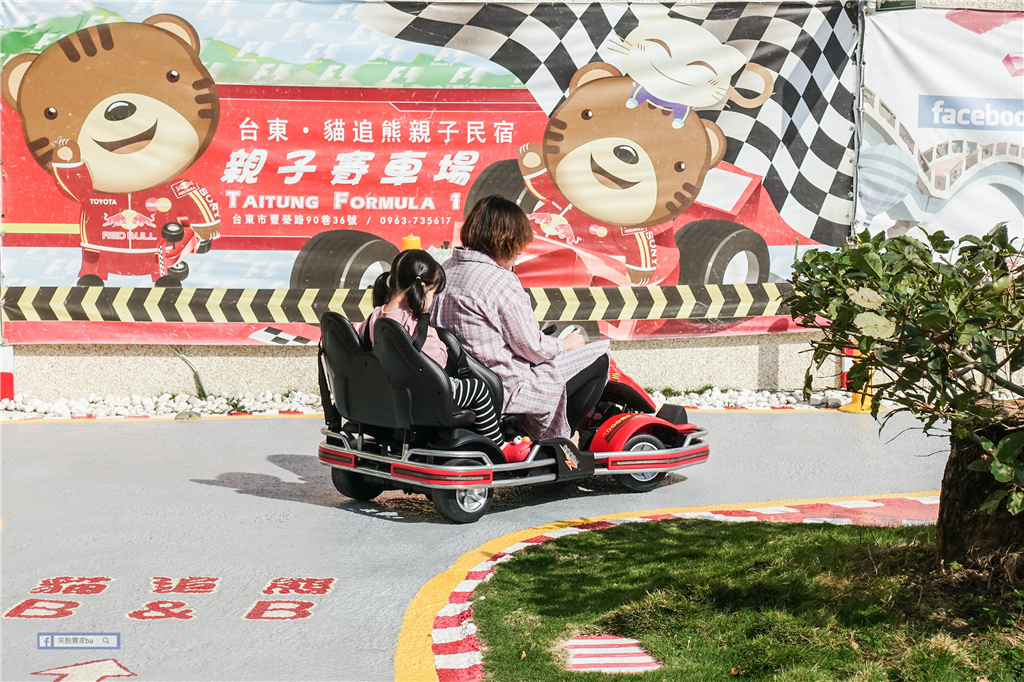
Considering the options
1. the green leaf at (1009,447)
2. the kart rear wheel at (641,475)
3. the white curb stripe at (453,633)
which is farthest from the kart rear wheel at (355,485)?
the green leaf at (1009,447)

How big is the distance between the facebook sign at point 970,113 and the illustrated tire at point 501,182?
3.53 meters

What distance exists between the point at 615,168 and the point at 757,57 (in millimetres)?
1562

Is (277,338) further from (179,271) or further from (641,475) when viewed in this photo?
(641,475)

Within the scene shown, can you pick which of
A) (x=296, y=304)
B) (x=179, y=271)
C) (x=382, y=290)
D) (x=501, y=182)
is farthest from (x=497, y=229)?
(x=179, y=271)

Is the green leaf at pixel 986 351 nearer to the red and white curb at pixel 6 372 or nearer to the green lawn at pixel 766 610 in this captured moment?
the green lawn at pixel 766 610

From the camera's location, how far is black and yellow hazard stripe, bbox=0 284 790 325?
8805 millimetres

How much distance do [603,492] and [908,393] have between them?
3.12 m

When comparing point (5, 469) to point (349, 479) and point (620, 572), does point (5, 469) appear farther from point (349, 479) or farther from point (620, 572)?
point (620, 572)

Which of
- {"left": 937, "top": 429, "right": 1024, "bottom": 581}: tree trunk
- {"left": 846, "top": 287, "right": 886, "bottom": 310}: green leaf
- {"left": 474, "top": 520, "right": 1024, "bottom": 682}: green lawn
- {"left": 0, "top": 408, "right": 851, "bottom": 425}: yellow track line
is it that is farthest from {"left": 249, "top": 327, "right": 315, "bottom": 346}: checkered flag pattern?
{"left": 846, "top": 287, "right": 886, "bottom": 310}: green leaf

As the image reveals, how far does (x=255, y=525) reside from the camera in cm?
552

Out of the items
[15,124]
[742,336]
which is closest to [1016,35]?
[742,336]

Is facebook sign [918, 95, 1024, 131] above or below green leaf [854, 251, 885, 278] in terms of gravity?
above

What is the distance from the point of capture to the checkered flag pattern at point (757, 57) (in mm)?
9031

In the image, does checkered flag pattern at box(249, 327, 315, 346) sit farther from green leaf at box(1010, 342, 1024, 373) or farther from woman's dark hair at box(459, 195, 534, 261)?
green leaf at box(1010, 342, 1024, 373)
